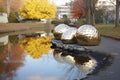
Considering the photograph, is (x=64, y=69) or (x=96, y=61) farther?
(x=96, y=61)

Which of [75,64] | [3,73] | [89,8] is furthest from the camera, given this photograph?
[89,8]

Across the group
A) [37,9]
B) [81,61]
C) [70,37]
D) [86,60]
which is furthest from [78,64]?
[37,9]

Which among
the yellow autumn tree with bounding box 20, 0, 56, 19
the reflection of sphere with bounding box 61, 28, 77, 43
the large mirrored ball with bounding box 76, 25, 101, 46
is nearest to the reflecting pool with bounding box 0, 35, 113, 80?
the large mirrored ball with bounding box 76, 25, 101, 46

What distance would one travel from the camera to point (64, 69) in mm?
14406

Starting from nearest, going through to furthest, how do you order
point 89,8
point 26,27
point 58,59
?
1. point 58,59
2. point 89,8
3. point 26,27

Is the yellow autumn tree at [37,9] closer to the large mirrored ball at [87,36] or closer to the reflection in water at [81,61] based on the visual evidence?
the large mirrored ball at [87,36]

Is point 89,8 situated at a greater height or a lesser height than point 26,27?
greater

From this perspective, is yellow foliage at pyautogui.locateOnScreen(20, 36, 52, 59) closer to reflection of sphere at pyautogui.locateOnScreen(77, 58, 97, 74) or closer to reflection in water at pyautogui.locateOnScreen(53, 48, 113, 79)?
reflection in water at pyautogui.locateOnScreen(53, 48, 113, 79)

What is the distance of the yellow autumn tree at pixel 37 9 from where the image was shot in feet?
253

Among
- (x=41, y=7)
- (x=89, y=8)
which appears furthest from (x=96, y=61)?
(x=41, y=7)

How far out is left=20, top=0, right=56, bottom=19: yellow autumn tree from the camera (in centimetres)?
7706

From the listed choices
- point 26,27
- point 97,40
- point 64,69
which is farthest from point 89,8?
→ point 64,69

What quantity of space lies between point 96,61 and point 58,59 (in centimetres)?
248

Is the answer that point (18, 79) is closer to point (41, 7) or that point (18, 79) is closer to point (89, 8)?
point (89, 8)
